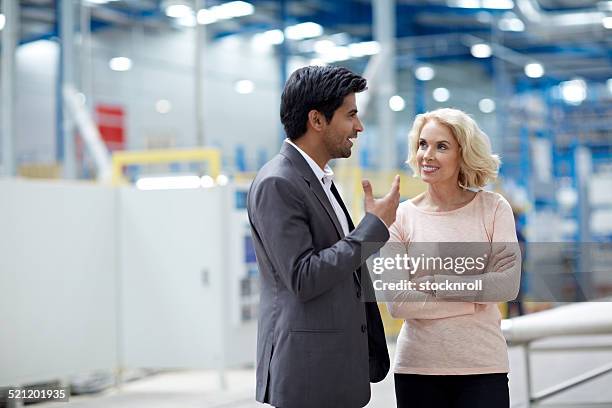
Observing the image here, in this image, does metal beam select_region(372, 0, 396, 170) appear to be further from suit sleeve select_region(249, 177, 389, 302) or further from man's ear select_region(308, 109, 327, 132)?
suit sleeve select_region(249, 177, 389, 302)

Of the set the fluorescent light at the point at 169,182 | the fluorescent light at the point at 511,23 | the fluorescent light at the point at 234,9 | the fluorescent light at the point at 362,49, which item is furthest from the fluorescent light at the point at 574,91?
the fluorescent light at the point at 169,182

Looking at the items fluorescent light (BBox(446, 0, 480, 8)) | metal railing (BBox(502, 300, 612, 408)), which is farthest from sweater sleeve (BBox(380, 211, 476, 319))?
fluorescent light (BBox(446, 0, 480, 8))

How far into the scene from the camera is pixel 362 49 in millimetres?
11125

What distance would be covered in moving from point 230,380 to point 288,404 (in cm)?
480

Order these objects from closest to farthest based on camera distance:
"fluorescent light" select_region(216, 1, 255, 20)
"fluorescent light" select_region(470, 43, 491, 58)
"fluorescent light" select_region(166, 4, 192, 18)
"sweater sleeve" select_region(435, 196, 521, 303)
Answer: "sweater sleeve" select_region(435, 196, 521, 303)
"fluorescent light" select_region(470, 43, 491, 58)
"fluorescent light" select_region(166, 4, 192, 18)
"fluorescent light" select_region(216, 1, 255, 20)

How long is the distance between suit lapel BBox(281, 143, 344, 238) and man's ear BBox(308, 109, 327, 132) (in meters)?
0.07

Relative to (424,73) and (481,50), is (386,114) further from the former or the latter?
(481,50)

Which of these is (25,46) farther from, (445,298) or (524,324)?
(445,298)

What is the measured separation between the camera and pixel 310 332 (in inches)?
72.7

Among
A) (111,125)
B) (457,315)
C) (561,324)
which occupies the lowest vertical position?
(561,324)

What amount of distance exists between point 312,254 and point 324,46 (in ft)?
31.9

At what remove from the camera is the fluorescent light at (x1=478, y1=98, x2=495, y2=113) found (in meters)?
9.36

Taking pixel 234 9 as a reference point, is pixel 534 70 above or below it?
below

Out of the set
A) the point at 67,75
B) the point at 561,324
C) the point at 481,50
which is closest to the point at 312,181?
the point at 561,324
